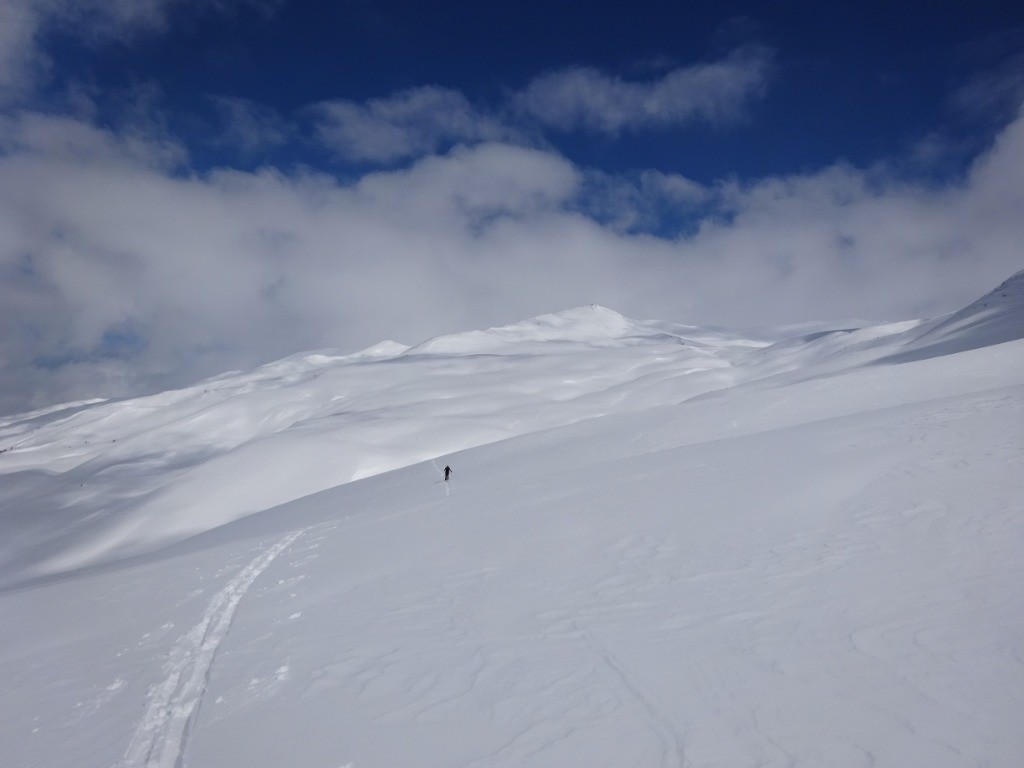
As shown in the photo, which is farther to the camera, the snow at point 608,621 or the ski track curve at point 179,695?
the ski track curve at point 179,695

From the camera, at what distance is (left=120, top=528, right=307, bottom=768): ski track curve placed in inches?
234

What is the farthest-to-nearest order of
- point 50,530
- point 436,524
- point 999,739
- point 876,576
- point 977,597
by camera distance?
point 50,530 → point 436,524 → point 876,576 → point 977,597 → point 999,739

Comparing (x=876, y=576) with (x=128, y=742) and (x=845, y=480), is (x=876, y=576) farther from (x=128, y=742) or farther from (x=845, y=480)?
(x=128, y=742)

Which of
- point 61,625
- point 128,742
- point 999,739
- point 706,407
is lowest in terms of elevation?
point 999,739

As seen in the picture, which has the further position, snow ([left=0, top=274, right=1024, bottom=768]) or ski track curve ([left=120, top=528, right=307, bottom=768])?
ski track curve ([left=120, top=528, right=307, bottom=768])

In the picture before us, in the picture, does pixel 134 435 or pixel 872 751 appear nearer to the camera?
pixel 872 751

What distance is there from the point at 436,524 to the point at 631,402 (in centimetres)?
4073

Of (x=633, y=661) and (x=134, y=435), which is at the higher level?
(x=134, y=435)

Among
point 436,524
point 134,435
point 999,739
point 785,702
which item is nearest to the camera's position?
point 999,739

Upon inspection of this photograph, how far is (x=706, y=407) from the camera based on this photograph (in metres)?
27.2

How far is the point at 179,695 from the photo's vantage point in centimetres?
717

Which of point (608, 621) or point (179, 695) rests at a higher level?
point (179, 695)

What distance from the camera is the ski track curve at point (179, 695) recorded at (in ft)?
19.5

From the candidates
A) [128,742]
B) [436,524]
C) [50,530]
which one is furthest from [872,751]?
[50,530]
